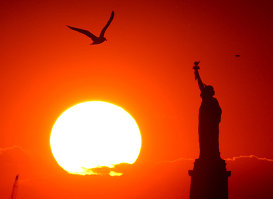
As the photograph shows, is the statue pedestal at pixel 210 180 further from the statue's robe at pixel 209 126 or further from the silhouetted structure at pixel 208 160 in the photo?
the statue's robe at pixel 209 126

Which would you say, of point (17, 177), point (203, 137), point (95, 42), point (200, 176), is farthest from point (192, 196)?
point (17, 177)

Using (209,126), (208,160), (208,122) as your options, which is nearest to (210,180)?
(208,160)

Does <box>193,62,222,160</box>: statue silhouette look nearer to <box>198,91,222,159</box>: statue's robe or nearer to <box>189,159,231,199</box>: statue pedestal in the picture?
<box>198,91,222,159</box>: statue's robe

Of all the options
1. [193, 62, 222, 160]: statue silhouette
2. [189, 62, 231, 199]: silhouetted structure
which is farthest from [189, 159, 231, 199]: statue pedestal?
[193, 62, 222, 160]: statue silhouette

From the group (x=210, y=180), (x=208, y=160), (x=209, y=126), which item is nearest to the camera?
(x=210, y=180)

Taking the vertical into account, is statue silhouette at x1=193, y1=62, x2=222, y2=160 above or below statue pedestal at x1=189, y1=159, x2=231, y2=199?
above

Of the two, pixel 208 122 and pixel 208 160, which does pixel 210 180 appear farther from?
pixel 208 122

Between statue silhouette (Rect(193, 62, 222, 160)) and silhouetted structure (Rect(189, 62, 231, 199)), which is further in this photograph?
statue silhouette (Rect(193, 62, 222, 160))
